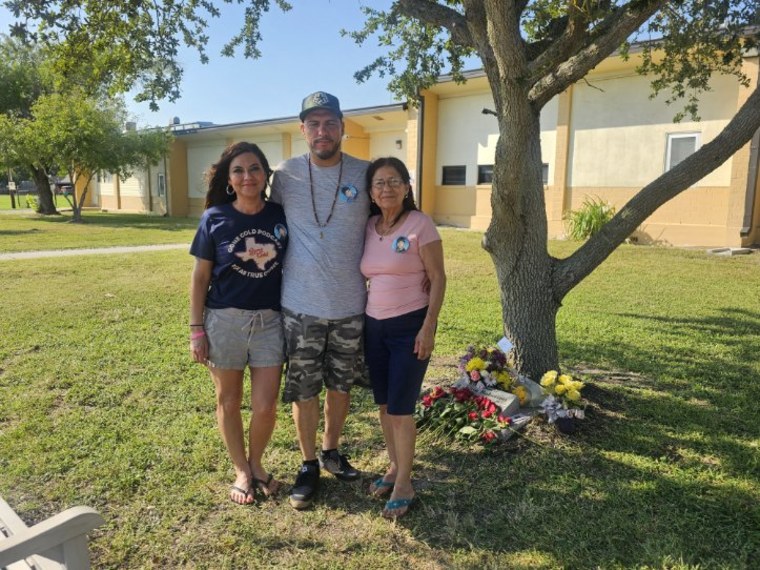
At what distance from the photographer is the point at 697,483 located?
315cm

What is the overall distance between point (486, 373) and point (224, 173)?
207cm

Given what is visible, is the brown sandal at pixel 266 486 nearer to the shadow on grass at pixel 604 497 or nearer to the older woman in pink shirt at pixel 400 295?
the older woman in pink shirt at pixel 400 295

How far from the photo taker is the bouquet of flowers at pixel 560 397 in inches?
144

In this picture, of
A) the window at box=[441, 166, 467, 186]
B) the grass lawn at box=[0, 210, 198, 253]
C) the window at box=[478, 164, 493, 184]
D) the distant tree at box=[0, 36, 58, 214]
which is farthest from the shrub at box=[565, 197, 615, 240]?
the distant tree at box=[0, 36, 58, 214]

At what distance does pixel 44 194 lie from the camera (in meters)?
26.3

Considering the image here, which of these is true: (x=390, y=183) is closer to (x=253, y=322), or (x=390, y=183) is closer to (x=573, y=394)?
(x=253, y=322)

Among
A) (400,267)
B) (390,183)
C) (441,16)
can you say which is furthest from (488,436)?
(441,16)

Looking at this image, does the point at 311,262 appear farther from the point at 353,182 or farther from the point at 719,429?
the point at 719,429

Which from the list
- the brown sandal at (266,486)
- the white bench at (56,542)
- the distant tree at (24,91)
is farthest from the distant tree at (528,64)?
the distant tree at (24,91)

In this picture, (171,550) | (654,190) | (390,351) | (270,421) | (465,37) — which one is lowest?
(171,550)

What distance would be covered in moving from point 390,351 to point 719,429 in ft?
8.15

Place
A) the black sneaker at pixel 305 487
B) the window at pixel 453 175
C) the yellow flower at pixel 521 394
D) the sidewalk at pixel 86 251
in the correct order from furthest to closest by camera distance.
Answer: the window at pixel 453 175 < the sidewalk at pixel 86 251 < the yellow flower at pixel 521 394 < the black sneaker at pixel 305 487

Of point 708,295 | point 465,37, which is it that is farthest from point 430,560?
point 708,295

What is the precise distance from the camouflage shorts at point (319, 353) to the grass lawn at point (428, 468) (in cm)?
60
